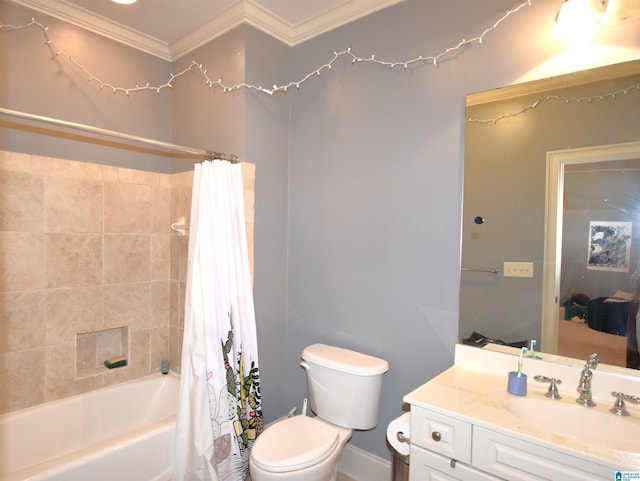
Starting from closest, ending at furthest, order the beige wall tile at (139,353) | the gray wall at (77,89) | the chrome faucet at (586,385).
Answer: the chrome faucet at (586,385), the gray wall at (77,89), the beige wall tile at (139,353)

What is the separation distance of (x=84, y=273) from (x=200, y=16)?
1.73 metres

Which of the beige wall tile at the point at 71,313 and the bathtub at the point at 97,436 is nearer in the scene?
the bathtub at the point at 97,436

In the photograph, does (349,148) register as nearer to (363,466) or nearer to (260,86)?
(260,86)

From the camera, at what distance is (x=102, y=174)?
2312 mm

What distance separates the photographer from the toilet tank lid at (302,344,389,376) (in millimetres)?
1888

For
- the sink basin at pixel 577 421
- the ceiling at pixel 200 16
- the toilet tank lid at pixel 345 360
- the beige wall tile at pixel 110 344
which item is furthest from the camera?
the beige wall tile at pixel 110 344

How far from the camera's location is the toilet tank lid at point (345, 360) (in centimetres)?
189

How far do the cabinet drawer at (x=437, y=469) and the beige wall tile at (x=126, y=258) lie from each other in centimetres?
199

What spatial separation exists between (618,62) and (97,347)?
3.06 m

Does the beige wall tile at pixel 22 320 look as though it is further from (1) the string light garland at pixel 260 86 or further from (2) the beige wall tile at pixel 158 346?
(1) the string light garland at pixel 260 86

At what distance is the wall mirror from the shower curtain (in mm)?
1142

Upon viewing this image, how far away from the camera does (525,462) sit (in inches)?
45.6

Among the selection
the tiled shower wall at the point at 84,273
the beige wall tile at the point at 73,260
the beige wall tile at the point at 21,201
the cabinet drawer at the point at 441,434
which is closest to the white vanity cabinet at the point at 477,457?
the cabinet drawer at the point at 441,434

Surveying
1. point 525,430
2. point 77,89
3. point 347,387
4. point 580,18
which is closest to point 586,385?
point 525,430
